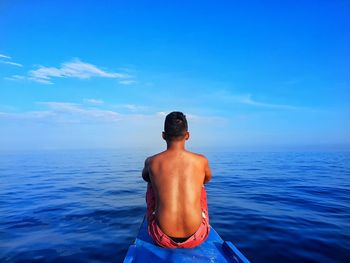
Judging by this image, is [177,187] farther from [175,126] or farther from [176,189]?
[175,126]

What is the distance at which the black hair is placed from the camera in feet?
13.2

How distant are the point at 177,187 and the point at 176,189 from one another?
1.4 inches

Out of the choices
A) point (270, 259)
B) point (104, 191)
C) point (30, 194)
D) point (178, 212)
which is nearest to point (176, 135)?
point (178, 212)

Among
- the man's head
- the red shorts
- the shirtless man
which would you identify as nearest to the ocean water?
the red shorts

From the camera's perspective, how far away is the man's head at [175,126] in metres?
4.02

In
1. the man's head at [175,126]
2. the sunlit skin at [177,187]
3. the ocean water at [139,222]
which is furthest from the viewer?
the ocean water at [139,222]

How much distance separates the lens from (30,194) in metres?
14.2

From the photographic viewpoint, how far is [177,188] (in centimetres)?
384

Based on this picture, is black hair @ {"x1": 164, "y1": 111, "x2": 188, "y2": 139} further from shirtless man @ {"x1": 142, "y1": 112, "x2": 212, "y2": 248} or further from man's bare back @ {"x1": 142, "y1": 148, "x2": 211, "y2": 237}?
man's bare back @ {"x1": 142, "y1": 148, "x2": 211, "y2": 237}

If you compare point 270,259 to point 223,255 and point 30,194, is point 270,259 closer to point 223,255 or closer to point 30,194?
point 223,255

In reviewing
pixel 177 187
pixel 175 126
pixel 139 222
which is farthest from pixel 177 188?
pixel 139 222

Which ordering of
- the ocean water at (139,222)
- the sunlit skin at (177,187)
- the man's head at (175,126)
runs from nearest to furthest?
the sunlit skin at (177,187) → the man's head at (175,126) → the ocean water at (139,222)

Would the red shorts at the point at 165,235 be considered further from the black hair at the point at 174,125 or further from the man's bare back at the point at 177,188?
the black hair at the point at 174,125

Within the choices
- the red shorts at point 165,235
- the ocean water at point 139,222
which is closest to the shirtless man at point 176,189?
the red shorts at point 165,235
